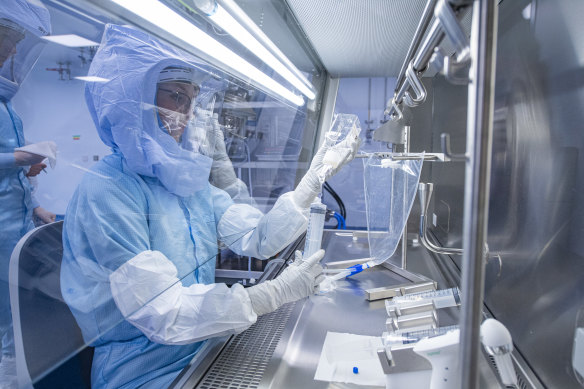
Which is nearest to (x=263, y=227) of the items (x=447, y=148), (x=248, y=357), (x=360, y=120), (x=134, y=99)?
(x=248, y=357)

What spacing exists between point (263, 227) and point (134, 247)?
670 mm

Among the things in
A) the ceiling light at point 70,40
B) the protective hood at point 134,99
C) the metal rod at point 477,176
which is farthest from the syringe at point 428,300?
the ceiling light at point 70,40

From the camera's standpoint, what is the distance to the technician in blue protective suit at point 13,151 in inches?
26.2

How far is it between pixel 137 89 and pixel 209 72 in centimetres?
40

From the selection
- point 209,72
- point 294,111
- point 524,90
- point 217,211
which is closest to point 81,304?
point 217,211

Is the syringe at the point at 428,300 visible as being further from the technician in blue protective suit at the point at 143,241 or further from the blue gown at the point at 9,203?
the blue gown at the point at 9,203

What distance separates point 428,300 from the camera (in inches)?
37.1

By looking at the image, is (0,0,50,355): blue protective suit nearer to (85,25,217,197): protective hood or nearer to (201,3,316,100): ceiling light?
(85,25,217,197): protective hood

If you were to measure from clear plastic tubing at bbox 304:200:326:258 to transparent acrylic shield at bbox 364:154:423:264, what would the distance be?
263 mm

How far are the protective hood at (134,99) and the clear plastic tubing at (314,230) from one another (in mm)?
675

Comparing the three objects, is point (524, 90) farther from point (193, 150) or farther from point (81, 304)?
point (81, 304)

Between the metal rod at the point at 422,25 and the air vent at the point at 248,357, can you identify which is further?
the air vent at the point at 248,357

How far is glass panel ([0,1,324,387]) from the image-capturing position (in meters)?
0.77

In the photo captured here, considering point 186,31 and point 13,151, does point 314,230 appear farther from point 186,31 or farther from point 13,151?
point 13,151
